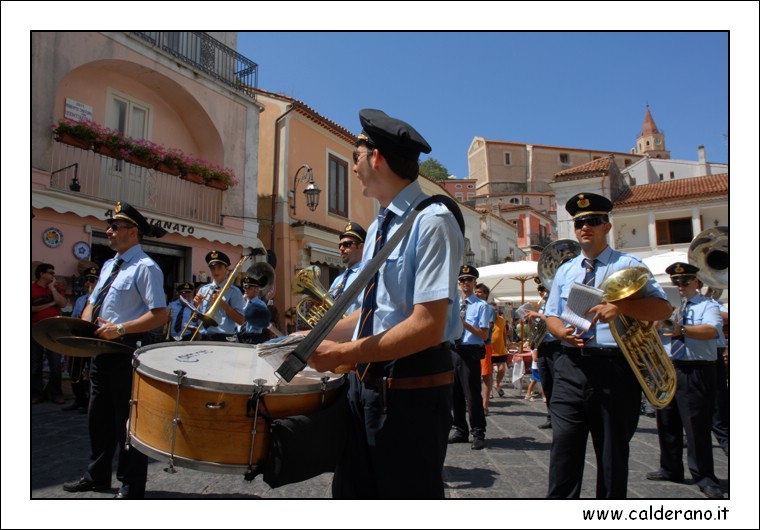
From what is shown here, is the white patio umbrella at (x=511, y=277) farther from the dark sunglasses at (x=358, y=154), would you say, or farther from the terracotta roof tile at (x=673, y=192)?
the terracotta roof tile at (x=673, y=192)

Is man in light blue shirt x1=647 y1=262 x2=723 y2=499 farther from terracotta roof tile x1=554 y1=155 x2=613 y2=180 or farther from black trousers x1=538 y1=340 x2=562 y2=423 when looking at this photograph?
terracotta roof tile x1=554 y1=155 x2=613 y2=180

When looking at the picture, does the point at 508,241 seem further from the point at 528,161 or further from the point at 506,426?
the point at 506,426

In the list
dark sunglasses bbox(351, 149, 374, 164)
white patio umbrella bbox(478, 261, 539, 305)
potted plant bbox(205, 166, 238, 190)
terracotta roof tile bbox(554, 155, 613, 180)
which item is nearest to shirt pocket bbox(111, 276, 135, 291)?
dark sunglasses bbox(351, 149, 374, 164)

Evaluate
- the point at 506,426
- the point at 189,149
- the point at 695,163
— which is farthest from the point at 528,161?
the point at 506,426

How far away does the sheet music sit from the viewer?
9.66 ft

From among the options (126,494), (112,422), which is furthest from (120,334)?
(126,494)

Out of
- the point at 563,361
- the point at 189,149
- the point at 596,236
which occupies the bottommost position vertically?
the point at 563,361

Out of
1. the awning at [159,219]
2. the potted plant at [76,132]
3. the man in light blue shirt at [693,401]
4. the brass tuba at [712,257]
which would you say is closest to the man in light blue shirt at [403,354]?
the man in light blue shirt at [693,401]

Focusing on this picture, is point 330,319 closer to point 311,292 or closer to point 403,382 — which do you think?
point 403,382

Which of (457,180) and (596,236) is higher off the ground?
(457,180)

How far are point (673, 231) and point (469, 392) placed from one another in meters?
26.3

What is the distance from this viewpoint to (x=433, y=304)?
5.66ft

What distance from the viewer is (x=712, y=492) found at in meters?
4.11

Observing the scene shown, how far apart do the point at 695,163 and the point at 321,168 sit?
33136mm
